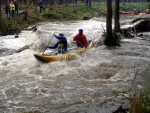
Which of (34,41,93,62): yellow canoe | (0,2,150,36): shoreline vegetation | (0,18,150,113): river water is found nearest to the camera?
(0,18,150,113): river water

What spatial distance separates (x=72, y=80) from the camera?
9.65 m

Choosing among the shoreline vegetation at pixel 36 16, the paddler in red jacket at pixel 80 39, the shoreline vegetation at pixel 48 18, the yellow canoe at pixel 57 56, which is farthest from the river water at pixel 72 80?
the shoreline vegetation at pixel 36 16

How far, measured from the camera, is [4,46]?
1669cm

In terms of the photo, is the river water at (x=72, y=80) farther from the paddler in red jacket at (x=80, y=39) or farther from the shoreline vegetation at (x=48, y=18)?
the shoreline vegetation at (x=48, y=18)

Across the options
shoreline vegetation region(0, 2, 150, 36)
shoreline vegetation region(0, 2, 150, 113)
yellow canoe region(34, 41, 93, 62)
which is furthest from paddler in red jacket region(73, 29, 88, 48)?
shoreline vegetation region(0, 2, 150, 36)

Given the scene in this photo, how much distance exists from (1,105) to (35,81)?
7.32 ft

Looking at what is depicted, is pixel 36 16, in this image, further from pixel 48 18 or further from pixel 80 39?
pixel 80 39

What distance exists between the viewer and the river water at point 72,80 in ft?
24.5

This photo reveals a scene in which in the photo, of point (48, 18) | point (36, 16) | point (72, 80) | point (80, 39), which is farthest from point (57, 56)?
point (48, 18)

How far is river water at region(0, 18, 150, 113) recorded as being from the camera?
7.48 meters

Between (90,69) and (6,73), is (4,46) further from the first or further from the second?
(90,69)

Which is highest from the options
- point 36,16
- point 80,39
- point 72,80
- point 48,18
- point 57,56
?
point 36,16

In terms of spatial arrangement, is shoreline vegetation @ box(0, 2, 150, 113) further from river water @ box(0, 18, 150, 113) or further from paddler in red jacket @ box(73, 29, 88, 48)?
paddler in red jacket @ box(73, 29, 88, 48)

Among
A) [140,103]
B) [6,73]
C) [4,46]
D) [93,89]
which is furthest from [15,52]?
[140,103]
